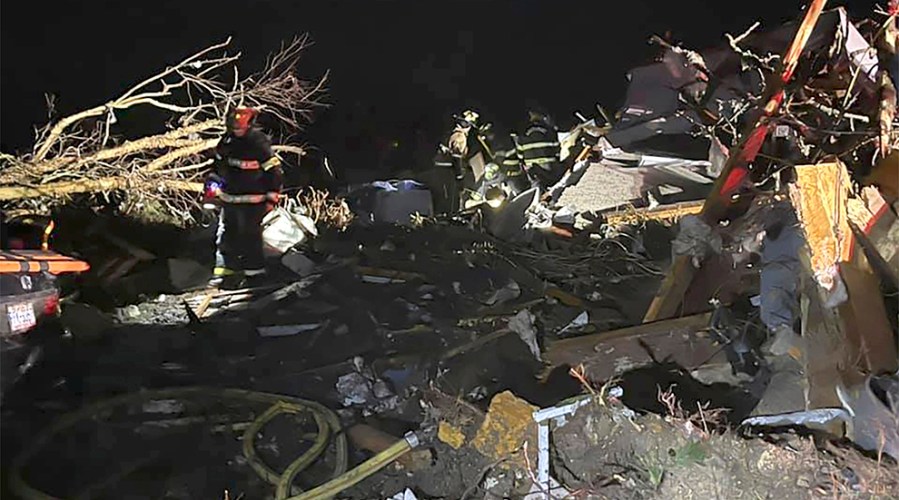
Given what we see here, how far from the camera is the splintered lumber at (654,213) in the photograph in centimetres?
516

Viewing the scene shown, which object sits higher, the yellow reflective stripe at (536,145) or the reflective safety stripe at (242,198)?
the reflective safety stripe at (242,198)

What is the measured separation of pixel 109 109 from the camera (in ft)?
13.4

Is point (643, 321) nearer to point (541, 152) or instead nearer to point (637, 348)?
point (637, 348)

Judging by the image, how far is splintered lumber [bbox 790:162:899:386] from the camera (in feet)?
7.84

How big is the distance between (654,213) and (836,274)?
2.87 metres

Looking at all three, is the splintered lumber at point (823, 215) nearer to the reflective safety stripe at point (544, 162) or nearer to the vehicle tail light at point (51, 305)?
the vehicle tail light at point (51, 305)

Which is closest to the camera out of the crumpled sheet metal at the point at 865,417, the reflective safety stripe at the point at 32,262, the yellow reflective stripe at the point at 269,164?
the crumpled sheet metal at the point at 865,417

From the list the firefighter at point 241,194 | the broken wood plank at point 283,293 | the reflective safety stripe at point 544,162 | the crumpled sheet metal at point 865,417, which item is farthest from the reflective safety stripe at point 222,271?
the crumpled sheet metal at point 865,417

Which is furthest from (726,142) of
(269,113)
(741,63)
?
(269,113)

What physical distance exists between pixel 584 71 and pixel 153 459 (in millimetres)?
3800

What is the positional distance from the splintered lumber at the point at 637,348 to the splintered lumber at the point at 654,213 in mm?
2071

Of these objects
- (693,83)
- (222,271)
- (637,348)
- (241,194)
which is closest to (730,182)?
(637,348)

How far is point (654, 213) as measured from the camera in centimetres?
526

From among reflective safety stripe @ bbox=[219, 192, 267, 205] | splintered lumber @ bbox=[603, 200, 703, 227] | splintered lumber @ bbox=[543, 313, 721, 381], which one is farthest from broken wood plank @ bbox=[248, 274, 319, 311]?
splintered lumber @ bbox=[603, 200, 703, 227]
